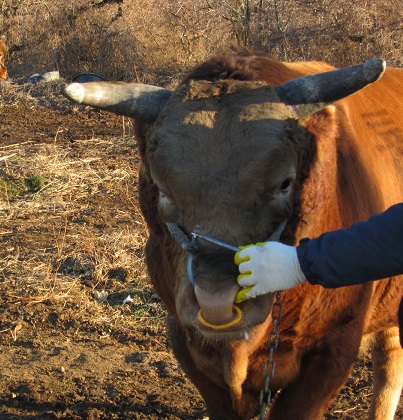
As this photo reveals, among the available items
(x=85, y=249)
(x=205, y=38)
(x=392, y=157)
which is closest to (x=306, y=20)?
(x=205, y=38)

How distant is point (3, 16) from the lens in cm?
2022

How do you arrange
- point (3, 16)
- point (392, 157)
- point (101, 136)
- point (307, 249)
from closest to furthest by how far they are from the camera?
point (307, 249)
point (392, 157)
point (101, 136)
point (3, 16)

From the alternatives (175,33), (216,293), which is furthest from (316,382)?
(175,33)

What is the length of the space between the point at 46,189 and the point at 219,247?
708 cm

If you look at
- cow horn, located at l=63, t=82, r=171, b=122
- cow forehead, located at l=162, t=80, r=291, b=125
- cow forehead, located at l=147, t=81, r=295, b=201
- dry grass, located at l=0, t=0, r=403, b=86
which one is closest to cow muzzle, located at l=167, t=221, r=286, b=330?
cow forehead, located at l=147, t=81, r=295, b=201

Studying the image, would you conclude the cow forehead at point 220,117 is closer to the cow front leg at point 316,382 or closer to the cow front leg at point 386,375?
the cow front leg at point 316,382

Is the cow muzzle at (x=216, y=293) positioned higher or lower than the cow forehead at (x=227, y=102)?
lower

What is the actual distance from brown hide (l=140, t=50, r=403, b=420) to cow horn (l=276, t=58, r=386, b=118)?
12 cm

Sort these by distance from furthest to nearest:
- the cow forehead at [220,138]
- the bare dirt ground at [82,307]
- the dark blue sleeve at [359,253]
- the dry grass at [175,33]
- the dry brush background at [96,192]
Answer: the dry grass at [175,33]
the dry brush background at [96,192]
the bare dirt ground at [82,307]
the cow forehead at [220,138]
the dark blue sleeve at [359,253]

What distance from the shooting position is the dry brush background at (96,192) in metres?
5.34

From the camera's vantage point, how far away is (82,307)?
20.8 ft

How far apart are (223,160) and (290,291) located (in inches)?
32.1

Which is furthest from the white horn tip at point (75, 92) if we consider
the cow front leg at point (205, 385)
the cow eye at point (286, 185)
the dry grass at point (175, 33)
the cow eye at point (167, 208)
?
the dry grass at point (175, 33)

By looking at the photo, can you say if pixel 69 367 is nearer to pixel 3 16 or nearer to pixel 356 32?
pixel 356 32
